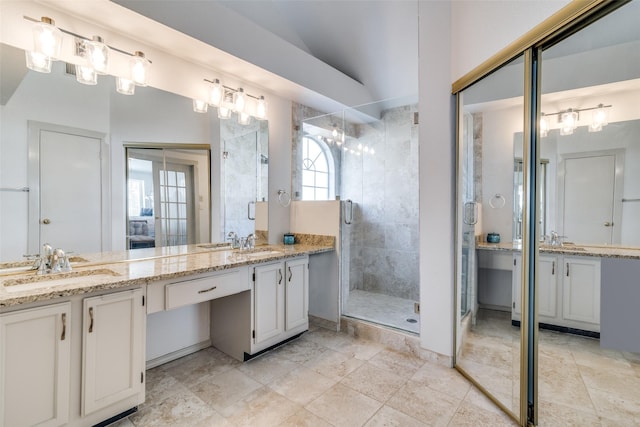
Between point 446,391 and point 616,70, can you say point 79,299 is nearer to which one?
point 446,391

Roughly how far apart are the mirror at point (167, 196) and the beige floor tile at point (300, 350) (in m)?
1.20

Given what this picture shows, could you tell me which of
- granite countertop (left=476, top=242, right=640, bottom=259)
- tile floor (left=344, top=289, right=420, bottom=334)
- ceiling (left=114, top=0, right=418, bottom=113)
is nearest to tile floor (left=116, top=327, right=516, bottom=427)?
tile floor (left=344, top=289, right=420, bottom=334)

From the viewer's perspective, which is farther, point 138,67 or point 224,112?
point 224,112

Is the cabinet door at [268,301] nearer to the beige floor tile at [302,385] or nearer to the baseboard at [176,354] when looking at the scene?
the beige floor tile at [302,385]

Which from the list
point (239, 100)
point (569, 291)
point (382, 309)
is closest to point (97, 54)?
point (239, 100)

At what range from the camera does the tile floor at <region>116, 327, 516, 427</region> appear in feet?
5.74

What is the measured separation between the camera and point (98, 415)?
160 cm

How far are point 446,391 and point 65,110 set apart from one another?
3073 millimetres

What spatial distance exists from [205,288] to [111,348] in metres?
0.60

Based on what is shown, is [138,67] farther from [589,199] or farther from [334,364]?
[589,199]

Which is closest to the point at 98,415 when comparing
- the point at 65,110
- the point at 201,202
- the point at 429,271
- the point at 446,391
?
the point at 201,202

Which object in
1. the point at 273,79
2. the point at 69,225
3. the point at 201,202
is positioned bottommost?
the point at 69,225

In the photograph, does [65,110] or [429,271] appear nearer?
[65,110]

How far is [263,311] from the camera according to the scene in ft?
8.11
